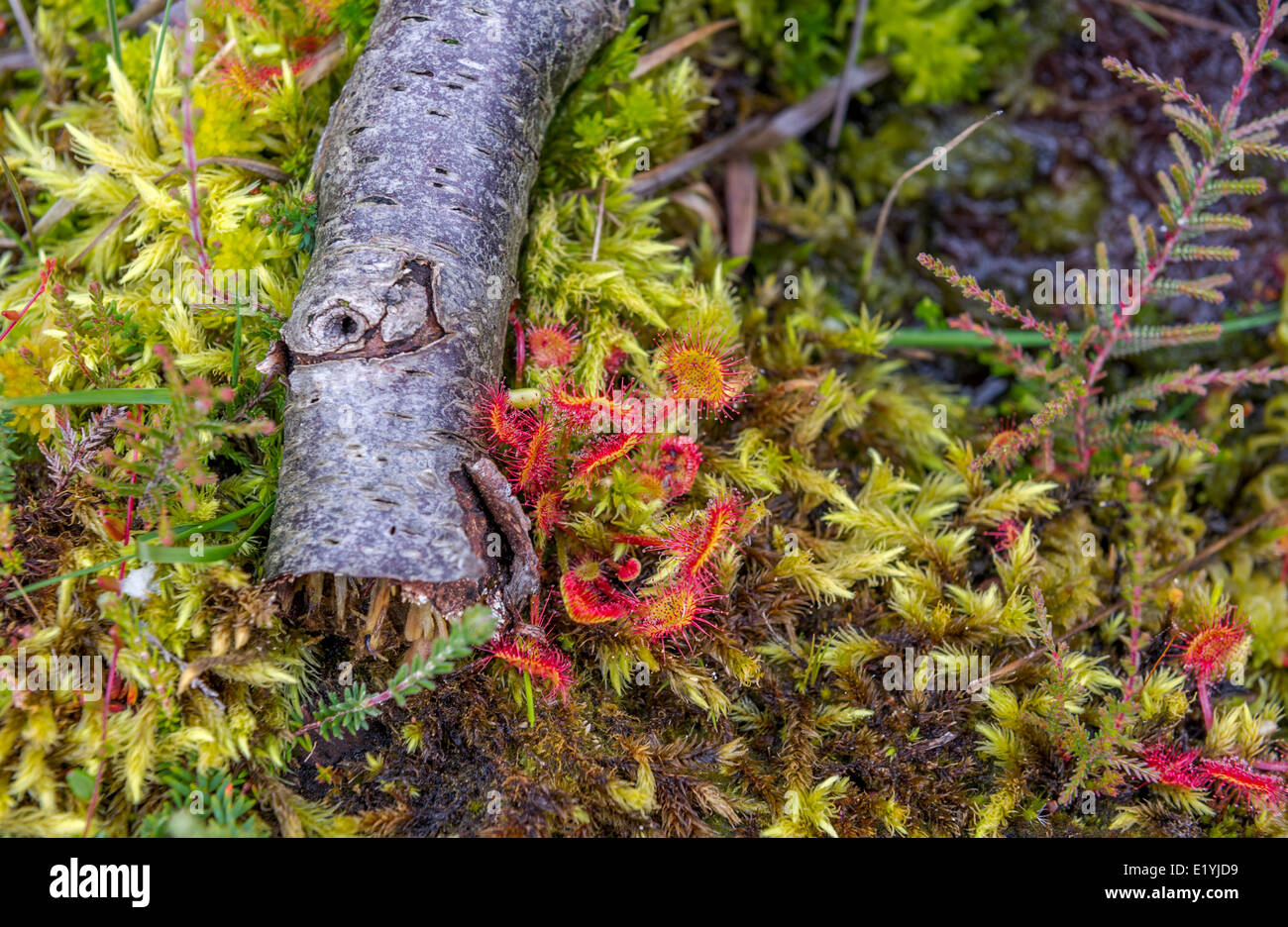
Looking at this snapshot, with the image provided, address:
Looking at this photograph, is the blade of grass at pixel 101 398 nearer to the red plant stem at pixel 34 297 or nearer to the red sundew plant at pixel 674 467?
the red plant stem at pixel 34 297

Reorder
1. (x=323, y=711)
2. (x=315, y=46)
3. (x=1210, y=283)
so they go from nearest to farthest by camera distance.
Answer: (x=323, y=711)
(x=1210, y=283)
(x=315, y=46)

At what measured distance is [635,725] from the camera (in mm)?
2336

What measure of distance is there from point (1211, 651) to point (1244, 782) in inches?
15.0

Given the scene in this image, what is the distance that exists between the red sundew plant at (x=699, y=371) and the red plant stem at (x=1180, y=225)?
49.5 inches

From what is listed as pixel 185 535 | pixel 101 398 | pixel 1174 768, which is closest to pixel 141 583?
pixel 185 535

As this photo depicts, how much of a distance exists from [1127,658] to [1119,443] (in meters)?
0.78

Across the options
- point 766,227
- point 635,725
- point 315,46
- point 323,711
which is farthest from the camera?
point 766,227

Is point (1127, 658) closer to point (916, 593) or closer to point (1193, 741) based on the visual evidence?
point (1193, 741)

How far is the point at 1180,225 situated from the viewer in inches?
102

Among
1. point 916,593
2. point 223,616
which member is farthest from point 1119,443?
point 223,616

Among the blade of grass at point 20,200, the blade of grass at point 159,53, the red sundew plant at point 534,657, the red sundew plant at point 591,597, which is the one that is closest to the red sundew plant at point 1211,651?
the red sundew plant at point 591,597

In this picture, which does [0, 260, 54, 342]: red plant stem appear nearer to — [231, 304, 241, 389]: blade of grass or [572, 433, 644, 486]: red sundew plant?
[231, 304, 241, 389]: blade of grass

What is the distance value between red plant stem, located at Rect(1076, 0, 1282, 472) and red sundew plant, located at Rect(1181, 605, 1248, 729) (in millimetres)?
→ 643

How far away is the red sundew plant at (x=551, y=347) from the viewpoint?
2.51m
